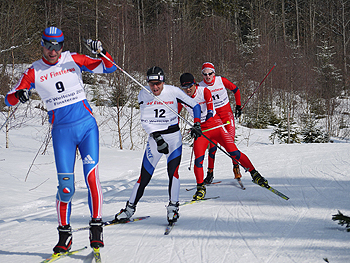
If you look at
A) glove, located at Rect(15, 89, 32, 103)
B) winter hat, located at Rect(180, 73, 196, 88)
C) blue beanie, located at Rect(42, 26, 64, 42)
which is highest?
blue beanie, located at Rect(42, 26, 64, 42)

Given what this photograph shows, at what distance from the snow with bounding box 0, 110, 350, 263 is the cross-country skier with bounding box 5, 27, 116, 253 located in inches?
16.2

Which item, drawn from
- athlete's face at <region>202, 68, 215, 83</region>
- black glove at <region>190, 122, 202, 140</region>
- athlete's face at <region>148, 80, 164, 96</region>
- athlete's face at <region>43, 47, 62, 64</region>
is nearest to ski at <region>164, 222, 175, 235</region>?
black glove at <region>190, 122, 202, 140</region>

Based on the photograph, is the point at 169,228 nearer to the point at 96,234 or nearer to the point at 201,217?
the point at 201,217

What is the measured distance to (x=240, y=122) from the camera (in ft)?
82.3

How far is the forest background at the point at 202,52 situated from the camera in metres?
14.8

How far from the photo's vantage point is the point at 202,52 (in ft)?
83.4

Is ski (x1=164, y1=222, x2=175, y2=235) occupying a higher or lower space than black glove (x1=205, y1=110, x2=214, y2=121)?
lower

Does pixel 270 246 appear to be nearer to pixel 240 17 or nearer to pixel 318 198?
pixel 318 198

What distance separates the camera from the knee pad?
11.3ft

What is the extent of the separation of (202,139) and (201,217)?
5.80ft

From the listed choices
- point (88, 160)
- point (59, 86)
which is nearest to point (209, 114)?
point (88, 160)

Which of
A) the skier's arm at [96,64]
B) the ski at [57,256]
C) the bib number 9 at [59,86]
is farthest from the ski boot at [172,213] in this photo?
the bib number 9 at [59,86]

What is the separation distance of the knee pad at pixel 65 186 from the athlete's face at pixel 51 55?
3.83 ft

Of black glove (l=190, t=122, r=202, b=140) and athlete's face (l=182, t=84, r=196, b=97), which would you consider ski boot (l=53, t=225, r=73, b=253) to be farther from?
athlete's face (l=182, t=84, r=196, b=97)
